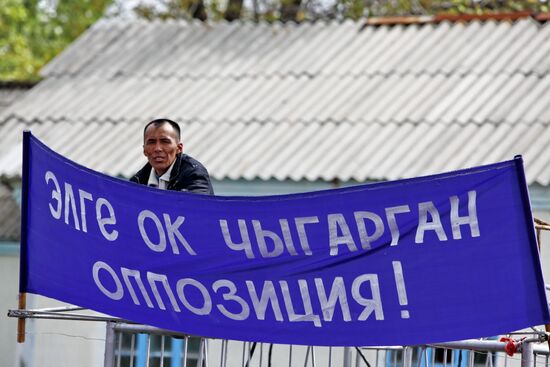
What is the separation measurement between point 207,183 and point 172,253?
3.10 feet

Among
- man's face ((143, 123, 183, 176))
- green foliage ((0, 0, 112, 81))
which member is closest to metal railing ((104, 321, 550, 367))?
man's face ((143, 123, 183, 176))

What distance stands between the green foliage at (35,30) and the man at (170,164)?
2146 cm

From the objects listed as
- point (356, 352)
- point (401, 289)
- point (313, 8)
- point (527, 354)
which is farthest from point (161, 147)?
point (313, 8)

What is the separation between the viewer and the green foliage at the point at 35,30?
30.5m

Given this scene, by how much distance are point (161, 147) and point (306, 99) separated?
7379mm

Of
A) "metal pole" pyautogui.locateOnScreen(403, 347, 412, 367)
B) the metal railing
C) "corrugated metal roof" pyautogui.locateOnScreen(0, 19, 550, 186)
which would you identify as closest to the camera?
the metal railing

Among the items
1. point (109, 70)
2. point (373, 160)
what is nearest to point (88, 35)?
point (109, 70)

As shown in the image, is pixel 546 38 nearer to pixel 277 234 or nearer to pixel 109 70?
pixel 109 70

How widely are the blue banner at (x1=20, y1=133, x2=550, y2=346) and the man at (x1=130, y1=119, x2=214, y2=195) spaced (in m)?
0.73

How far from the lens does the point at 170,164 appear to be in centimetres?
800

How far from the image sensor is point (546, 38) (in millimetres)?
15562

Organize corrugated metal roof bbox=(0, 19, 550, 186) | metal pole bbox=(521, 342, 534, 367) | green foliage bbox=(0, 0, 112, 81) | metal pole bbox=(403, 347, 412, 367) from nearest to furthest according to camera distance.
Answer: metal pole bbox=(521, 342, 534, 367), metal pole bbox=(403, 347, 412, 367), corrugated metal roof bbox=(0, 19, 550, 186), green foliage bbox=(0, 0, 112, 81)

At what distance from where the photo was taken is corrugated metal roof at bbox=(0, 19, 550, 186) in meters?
13.8

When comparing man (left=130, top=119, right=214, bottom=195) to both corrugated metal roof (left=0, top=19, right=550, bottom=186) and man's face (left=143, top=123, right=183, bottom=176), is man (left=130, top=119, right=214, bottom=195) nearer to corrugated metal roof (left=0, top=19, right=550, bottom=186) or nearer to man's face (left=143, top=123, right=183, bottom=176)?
man's face (left=143, top=123, right=183, bottom=176)
